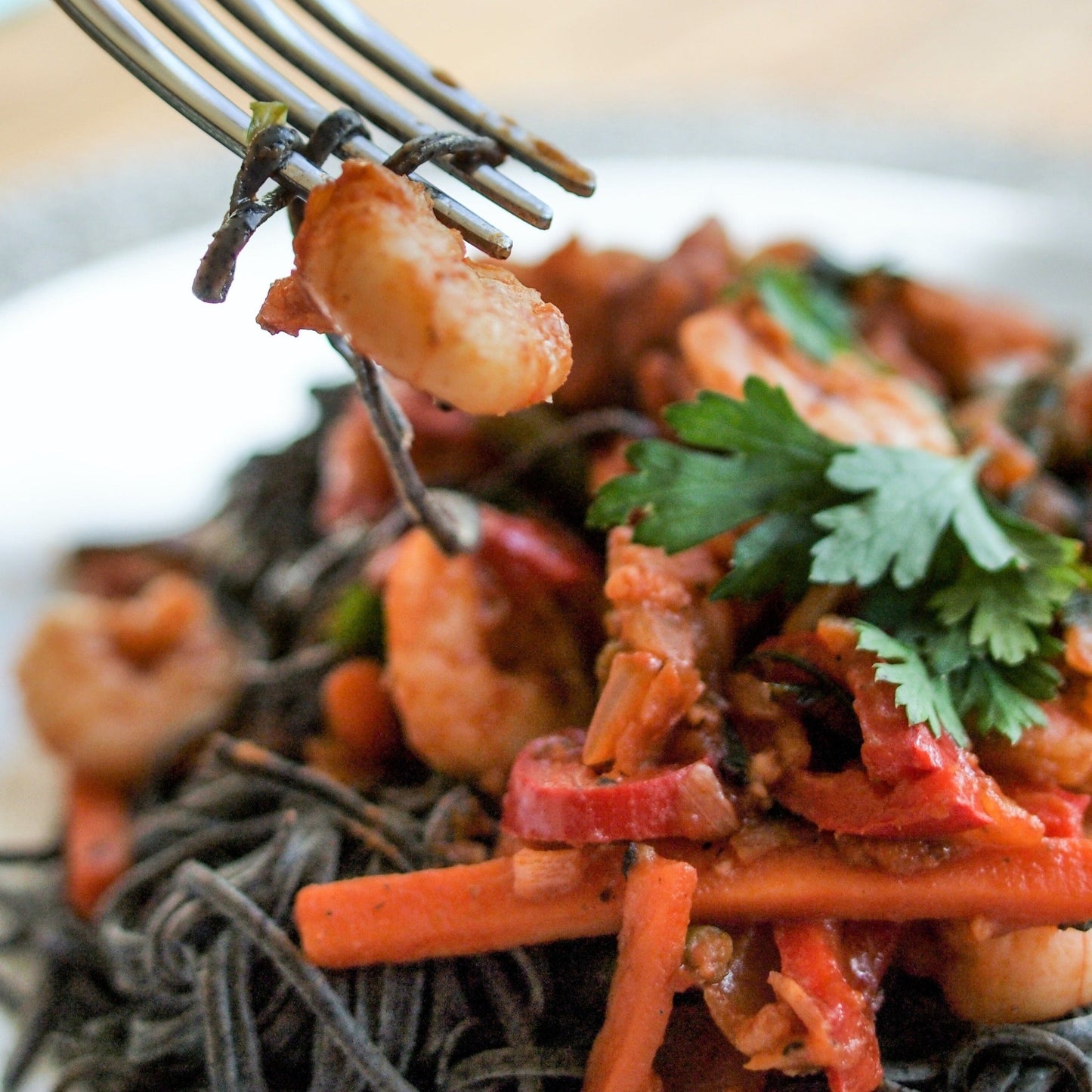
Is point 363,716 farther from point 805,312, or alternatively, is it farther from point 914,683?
point 805,312

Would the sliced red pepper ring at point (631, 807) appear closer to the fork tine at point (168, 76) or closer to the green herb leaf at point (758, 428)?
the green herb leaf at point (758, 428)

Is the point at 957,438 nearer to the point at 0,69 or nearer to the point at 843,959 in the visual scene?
the point at 843,959

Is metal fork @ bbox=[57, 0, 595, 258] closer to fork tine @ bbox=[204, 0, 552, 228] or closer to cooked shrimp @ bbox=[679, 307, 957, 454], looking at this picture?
fork tine @ bbox=[204, 0, 552, 228]

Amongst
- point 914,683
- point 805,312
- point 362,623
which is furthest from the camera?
point 805,312

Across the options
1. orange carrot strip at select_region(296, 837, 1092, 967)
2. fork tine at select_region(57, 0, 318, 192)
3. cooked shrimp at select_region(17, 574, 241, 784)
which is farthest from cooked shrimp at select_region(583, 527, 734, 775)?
cooked shrimp at select_region(17, 574, 241, 784)

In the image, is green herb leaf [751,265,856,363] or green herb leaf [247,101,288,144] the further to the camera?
green herb leaf [751,265,856,363]

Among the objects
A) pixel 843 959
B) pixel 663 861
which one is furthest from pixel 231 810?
pixel 843 959

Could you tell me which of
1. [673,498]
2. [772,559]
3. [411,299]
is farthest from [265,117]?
[772,559]
